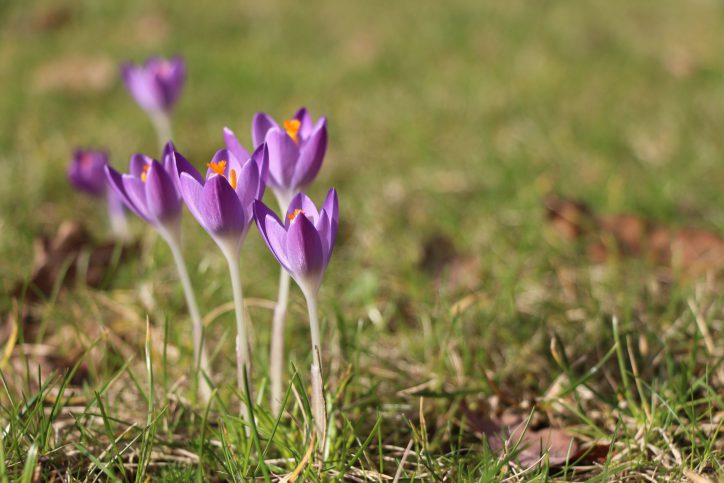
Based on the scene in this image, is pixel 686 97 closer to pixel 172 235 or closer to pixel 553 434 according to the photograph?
pixel 553 434

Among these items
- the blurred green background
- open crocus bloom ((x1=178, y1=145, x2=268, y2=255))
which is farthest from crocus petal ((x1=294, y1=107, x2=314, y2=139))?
the blurred green background

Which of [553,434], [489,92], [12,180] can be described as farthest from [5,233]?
[489,92]

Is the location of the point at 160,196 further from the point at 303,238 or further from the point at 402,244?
the point at 402,244

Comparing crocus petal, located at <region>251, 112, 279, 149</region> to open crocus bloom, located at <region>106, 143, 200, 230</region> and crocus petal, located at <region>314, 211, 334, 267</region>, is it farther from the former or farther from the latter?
crocus petal, located at <region>314, 211, 334, 267</region>

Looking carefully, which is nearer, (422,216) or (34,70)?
(422,216)

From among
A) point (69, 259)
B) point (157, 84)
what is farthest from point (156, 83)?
point (69, 259)

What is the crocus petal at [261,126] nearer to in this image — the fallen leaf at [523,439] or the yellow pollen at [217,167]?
the yellow pollen at [217,167]

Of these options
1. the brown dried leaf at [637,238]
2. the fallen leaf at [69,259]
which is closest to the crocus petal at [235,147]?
the fallen leaf at [69,259]
